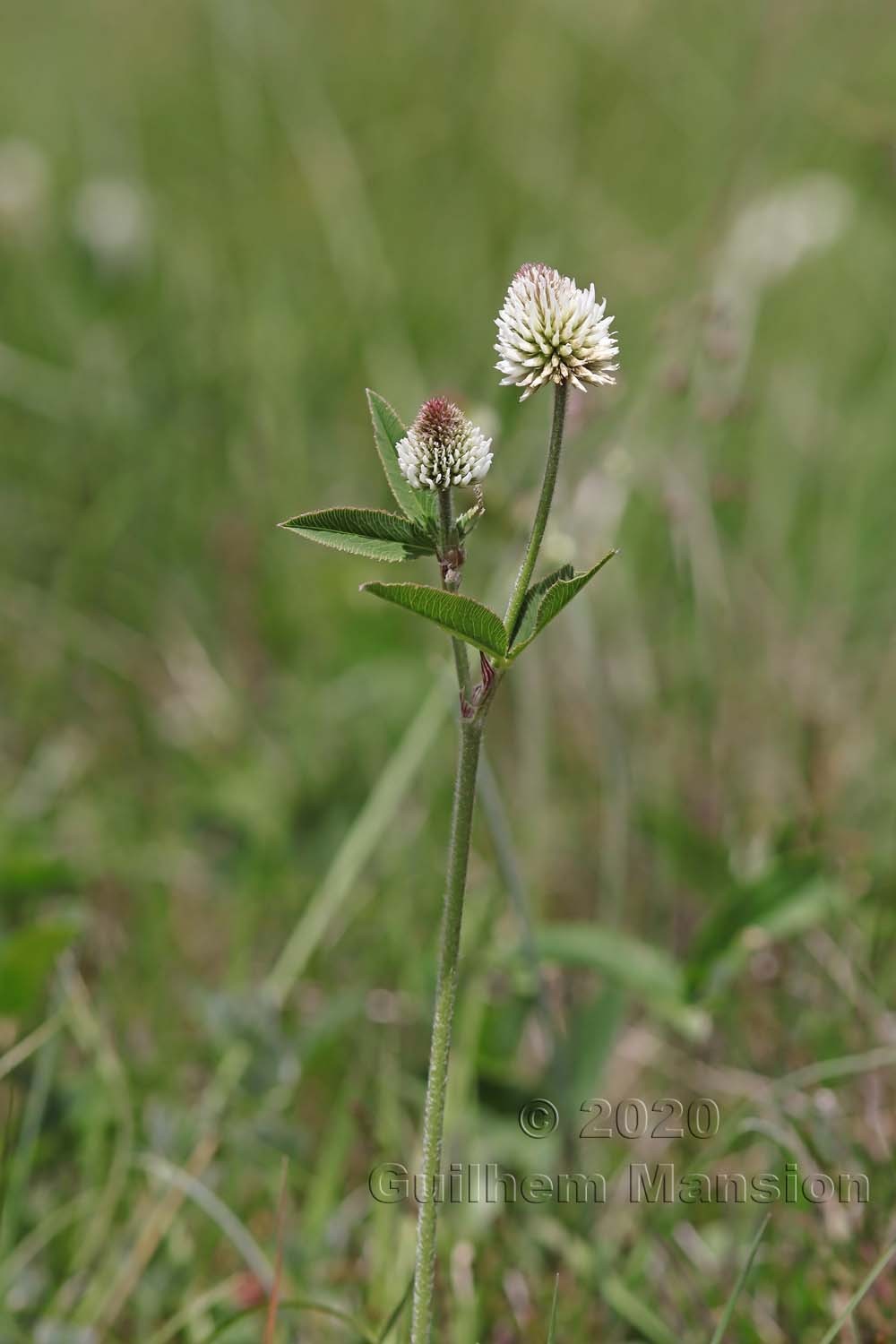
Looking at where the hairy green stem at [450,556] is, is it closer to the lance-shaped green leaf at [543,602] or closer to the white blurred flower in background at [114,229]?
the lance-shaped green leaf at [543,602]

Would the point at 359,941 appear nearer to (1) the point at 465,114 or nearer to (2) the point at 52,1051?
(2) the point at 52,1051

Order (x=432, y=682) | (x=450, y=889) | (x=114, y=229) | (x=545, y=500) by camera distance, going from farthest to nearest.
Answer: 1. (x=114, y=229)
2. (x=432, y=682)
3. (x=450, y=889)
4. (x=545, y=500)

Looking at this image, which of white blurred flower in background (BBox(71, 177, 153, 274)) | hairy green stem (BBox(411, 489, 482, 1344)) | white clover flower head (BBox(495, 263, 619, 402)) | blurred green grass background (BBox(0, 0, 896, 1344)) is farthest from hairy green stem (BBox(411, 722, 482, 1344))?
white blurred flower in background (BBox(71, 177, 153, 274))

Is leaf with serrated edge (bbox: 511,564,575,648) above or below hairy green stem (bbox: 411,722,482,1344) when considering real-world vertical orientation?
above

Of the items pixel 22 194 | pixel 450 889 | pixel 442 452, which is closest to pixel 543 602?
pixel 442 452

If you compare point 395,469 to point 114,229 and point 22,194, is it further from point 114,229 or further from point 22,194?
point 22,194

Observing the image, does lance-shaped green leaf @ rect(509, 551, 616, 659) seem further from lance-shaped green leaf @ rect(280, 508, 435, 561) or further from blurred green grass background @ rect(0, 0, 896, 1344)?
blurred green grass background @ rect(0, 0, 896, 1344)

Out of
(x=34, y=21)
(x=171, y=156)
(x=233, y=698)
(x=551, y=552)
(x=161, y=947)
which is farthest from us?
(x=34, y=21)

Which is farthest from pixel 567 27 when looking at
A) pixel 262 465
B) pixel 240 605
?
pixel 240 605
